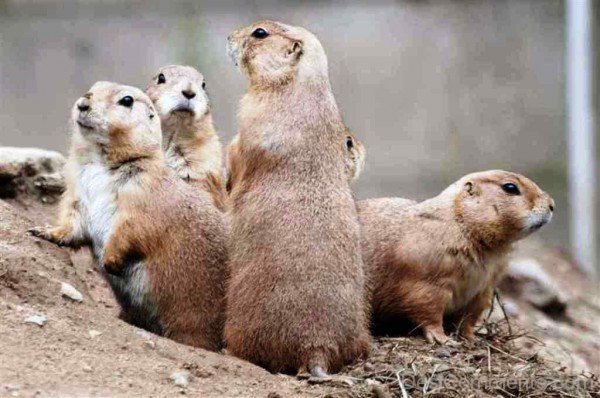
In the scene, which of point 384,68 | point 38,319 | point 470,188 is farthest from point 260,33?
point 384,68

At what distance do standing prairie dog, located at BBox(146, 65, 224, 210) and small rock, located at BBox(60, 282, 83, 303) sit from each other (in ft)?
5.39

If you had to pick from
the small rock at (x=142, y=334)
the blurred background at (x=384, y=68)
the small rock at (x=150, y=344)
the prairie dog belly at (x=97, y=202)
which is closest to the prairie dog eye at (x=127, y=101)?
the prairie dog belly at (x=97, y=202)

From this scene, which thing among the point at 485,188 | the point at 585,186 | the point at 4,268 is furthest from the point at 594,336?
the point at 4,268

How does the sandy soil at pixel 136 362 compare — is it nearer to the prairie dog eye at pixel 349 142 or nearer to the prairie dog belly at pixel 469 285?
the prairie dog belly at pixel 469 285

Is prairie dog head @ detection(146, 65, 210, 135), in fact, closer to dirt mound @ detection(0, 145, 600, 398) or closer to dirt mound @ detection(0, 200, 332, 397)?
dirt mound @ detection(0, 145, 600, 398)

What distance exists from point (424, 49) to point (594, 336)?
4732 millimetres

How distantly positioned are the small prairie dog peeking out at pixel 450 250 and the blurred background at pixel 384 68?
6868 mm

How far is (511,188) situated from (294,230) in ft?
6.71

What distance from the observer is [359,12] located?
16.0 m

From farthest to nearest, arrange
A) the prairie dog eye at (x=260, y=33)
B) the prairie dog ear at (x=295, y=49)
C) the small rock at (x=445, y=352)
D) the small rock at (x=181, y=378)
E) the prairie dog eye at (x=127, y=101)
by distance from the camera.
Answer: the prairie dog eye at (x=260, y=33), the prairie dog ear at (x=295, y=49), the small rock at (x=445, y=352), the prairie dog eye at (x=127, y=101), the small rock at (x=181, y=378)

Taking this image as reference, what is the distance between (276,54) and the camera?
8453mm

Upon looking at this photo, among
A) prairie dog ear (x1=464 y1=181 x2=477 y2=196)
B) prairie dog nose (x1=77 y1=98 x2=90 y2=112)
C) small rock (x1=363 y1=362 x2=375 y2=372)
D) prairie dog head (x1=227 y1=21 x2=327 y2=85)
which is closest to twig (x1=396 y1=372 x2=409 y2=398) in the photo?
small rock (x1=363 y1=362 x2=375 y2=372)

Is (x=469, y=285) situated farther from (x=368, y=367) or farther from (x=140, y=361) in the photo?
(x=140, y=361)

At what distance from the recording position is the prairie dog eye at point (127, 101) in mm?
8125
